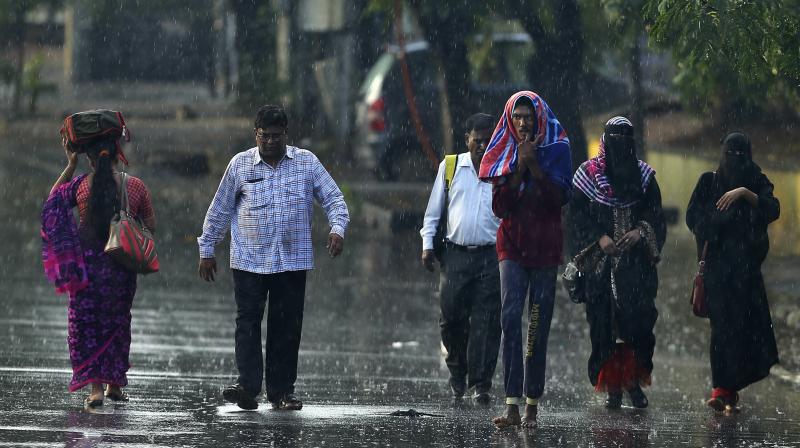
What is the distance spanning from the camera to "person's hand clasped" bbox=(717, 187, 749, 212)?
33.0ft

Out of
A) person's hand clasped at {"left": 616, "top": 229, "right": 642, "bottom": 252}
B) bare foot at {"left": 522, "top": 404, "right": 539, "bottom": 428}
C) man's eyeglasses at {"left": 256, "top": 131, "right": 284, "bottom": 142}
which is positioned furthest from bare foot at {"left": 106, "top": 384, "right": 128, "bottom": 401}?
person's hand clasped at {"left": 616, "top": 229, "right": 642, "bottom": 252}

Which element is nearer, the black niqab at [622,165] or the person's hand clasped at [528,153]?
the person's hand clasped at [528,153]

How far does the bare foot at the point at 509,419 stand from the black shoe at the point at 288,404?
1137mm

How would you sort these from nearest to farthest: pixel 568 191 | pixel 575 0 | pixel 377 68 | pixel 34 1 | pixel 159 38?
1. pixel 568 191
2. pixel 575 0
3. pixel 377 68
4. pixel 34 1
5. pixel 159 38

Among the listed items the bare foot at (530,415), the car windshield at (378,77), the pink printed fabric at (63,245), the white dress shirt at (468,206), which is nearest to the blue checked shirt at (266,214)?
the pink printed fabric at (63,245)

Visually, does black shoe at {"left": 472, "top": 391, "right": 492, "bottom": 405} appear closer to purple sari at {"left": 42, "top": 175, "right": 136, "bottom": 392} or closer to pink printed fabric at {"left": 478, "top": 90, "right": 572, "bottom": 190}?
pink printed fabric at {"left": 478, "top": 90, "right": 572, "bottom": 190}

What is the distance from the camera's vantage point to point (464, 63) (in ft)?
73.6

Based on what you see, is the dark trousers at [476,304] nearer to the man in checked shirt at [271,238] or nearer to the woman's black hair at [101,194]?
the man in checked shirt at [271,238]

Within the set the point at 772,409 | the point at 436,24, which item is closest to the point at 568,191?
the point at 772,409

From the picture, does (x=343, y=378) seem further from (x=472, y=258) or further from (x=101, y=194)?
(x=101, y=194)

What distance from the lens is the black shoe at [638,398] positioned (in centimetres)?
1019

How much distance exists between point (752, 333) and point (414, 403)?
2.05 m

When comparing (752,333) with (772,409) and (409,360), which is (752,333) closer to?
(772,409)

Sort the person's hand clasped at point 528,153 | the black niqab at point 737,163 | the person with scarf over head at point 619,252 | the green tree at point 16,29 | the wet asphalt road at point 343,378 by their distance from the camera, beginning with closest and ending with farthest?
the wet asphalt road at point 343,378 → the person's hand clasped at point 528,153 → the person with scarf over head at point 619,252 → the black niqab at point 737,163 → the green tree at point 16,29
